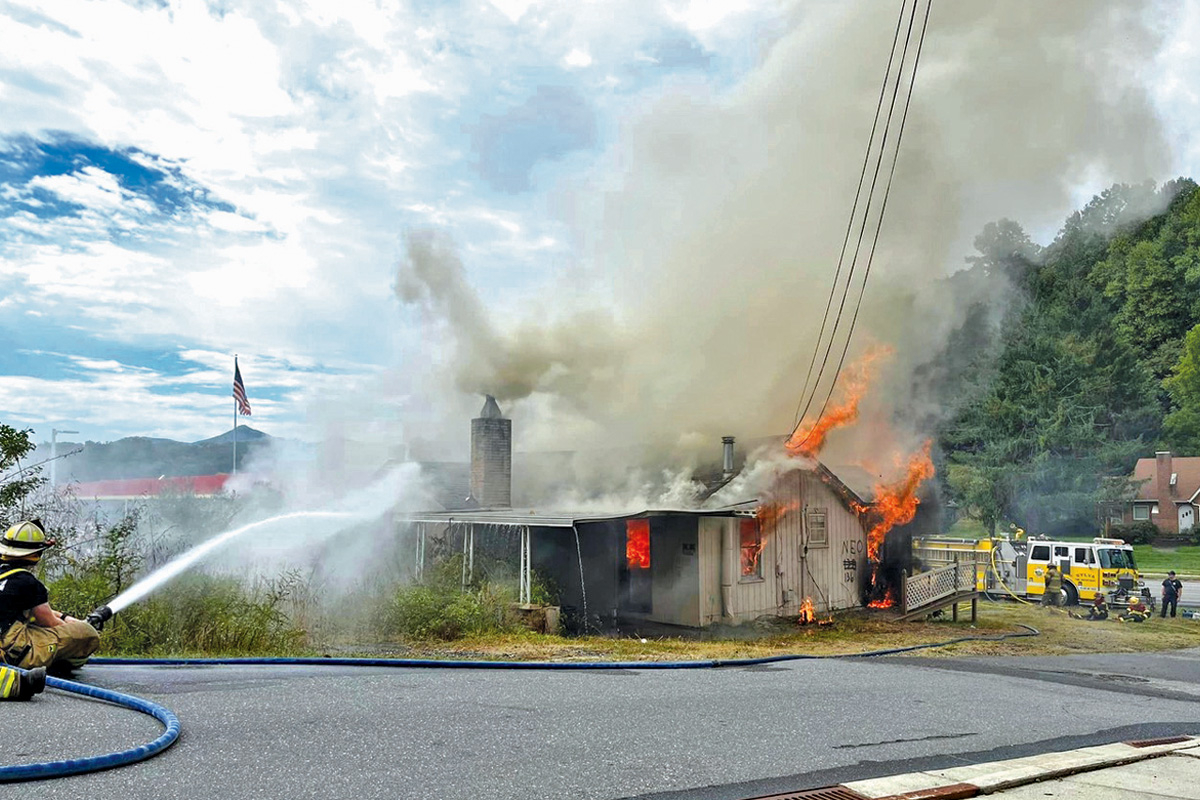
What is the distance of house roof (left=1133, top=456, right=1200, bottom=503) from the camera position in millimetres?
46406

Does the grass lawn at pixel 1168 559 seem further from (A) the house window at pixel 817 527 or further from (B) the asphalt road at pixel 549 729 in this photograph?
(B) the asphalt road at pixel 549 729

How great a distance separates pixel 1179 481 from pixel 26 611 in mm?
53644

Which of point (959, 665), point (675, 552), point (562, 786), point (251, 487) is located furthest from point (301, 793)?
point (251, 487)

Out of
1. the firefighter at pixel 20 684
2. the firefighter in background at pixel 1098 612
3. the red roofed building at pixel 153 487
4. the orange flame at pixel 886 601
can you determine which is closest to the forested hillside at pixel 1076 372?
the firefighter in background at pixel 1098 612

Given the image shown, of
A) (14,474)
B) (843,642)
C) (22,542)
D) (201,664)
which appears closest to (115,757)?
(22,542)

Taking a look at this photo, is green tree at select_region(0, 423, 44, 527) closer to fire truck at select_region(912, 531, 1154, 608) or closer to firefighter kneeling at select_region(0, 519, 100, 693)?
firefighter kneeling at select_region(0, 519, 100, 693)

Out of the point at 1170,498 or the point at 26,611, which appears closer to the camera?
the point at 26,611

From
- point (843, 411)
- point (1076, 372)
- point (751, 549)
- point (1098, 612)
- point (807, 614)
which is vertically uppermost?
point (1076, 372)

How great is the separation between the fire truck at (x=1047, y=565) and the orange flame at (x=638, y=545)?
779 cm

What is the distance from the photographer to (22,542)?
22.8ft

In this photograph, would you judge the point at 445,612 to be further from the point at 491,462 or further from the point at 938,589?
the point at 938,589

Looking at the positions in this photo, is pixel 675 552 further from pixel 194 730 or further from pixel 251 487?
pixel 251 487

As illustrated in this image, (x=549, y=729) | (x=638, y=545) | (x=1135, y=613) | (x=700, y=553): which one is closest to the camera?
(x=549, y=729)

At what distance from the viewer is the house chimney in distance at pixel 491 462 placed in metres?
21.5
